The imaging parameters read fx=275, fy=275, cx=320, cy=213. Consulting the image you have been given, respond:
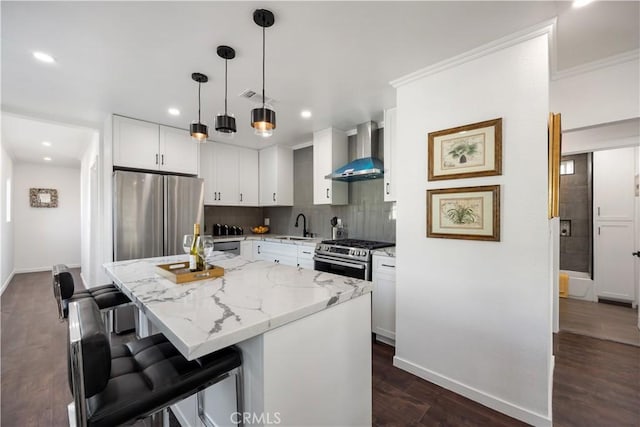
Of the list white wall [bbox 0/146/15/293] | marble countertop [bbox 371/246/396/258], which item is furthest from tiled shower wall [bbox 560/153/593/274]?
white wall [bbox 0/146/15/293]

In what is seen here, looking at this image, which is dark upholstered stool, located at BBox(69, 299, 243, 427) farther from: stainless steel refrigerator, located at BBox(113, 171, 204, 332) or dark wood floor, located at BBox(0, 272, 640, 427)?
stainless steel refrigerator, located at BBox(113, 171, 204, 332)

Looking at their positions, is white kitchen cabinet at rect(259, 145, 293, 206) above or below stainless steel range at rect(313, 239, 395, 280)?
above

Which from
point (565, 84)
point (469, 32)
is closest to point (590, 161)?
point (565, 84)

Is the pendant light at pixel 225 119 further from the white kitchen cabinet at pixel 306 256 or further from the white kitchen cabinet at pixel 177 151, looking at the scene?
the white kitchen cabinet at pixel 177 151

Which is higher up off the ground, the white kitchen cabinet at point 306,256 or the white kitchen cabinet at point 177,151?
the white kitchen cabinet at point 177,151

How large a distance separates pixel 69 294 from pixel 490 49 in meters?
3.10

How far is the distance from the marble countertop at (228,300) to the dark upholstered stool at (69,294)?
0.17 m

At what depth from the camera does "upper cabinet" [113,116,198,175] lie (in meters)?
3.19

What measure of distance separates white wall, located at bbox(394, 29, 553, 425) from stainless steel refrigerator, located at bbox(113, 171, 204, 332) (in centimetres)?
264

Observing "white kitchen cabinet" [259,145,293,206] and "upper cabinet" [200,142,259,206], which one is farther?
"white kitchen cabinet" [259,145,293,206]

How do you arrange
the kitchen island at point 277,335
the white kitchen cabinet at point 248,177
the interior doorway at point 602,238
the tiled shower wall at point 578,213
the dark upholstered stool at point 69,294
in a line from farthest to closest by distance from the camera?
1. the white kitchen cabinet at point 248,177
2. the tiled shower wall at point 578,213
3. the interior doorway at point 602,238
4. the dark upholstered stool at point 69,294
5. the kitchen island at point 277,335

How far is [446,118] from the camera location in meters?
2.07

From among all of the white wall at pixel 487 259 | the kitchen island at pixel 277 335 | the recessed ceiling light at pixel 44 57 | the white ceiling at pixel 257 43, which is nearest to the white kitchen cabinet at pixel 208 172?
the white ceiling at pixel 257 43

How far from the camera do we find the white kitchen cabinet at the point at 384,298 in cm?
263
